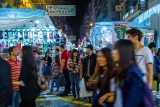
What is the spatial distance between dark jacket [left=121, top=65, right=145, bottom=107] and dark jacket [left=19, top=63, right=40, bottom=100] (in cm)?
301

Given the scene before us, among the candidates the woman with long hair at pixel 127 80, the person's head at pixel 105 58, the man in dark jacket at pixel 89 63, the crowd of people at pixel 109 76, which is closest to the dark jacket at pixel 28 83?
the crowd of people at pixel 109 76

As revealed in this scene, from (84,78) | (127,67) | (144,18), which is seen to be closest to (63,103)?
(84,78)

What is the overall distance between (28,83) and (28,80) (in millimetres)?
53

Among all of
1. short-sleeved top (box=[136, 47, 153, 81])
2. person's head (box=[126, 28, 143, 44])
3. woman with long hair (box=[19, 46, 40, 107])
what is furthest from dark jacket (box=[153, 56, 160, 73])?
woman with long hair (box=[19, 46, 40, 107])

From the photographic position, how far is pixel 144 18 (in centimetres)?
3000

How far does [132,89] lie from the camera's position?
364 cm

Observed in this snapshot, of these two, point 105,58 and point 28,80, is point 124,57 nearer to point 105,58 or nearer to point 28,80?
point 105,58

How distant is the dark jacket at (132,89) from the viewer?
3.63 meters

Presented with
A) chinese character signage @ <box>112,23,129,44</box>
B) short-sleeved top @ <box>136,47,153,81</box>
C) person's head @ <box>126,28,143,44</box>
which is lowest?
short-sleeved top @ <box>136,47,153,81</box>

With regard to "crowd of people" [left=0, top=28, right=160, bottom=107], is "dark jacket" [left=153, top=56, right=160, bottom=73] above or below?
below

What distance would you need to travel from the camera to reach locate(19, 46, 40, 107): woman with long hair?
6.43 m

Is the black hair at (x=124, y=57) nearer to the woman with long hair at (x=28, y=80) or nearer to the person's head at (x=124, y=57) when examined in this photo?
the person's head at (x=124, y=57)

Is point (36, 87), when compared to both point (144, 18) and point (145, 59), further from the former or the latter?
point (144, 18)

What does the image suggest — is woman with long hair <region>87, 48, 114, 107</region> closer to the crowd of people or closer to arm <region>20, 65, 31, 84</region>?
the crowd of people
